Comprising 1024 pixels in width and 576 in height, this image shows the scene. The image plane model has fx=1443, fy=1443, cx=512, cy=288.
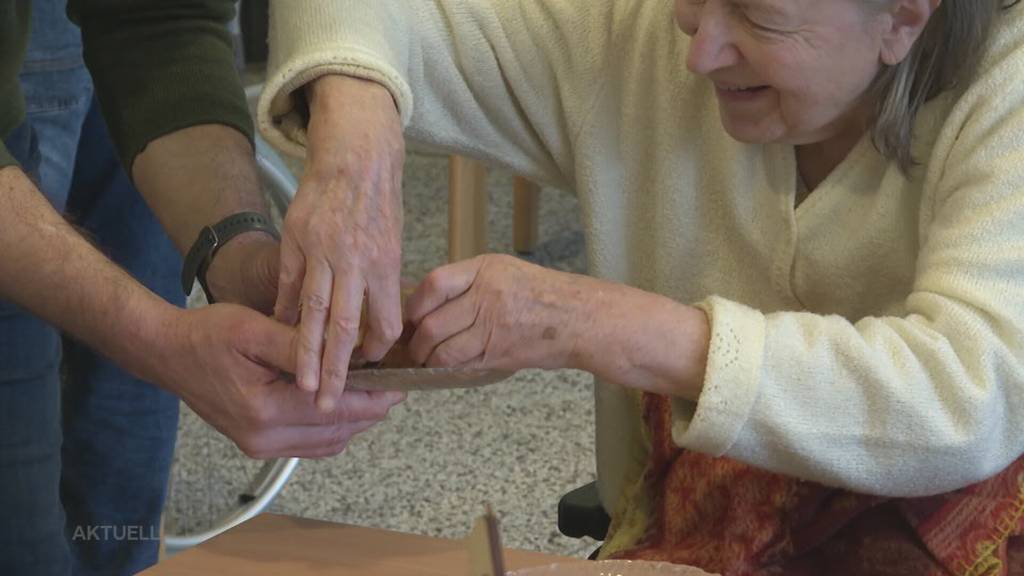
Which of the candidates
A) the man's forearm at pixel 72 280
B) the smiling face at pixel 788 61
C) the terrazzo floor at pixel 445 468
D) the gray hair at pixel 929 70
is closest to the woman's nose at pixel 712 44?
the smiling face at pixel 788 61

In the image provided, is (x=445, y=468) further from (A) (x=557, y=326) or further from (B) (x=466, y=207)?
(A) (x=557, y=326)

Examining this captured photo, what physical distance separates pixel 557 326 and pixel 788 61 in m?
0.30

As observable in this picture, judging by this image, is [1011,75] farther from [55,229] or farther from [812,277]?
[55,229]

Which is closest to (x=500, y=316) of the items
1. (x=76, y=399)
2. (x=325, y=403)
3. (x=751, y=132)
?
(x=325, y=403)

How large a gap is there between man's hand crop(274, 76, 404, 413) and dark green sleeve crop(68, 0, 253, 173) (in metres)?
0.36

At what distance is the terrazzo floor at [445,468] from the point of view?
100 inches

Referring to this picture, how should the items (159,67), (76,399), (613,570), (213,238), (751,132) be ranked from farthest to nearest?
(76,399) → (159,67) → (213,238) → (751,132) → (613,570)

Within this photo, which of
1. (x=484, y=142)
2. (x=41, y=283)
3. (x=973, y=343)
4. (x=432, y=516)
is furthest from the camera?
(x=432, y=516)

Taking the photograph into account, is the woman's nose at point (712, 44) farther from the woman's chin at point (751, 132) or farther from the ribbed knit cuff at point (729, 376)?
the ribbed knit cuff at point (729, 376)

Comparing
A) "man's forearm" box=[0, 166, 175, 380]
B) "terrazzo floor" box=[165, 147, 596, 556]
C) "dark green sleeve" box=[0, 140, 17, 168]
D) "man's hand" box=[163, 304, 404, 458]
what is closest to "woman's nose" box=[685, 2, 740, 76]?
"man's hand" box=[163, 304, 404, 458]

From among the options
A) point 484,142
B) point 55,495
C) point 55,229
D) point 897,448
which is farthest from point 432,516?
point 897,448

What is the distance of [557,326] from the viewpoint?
3.73 ft

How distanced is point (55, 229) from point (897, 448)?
76 cm

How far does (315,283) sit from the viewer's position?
115 centimetres
